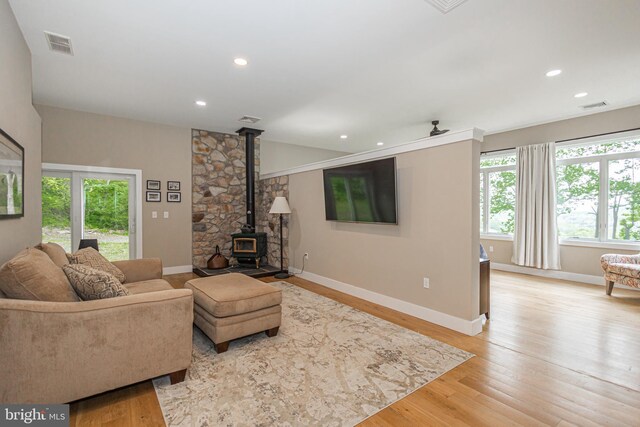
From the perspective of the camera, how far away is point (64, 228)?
15.0ft

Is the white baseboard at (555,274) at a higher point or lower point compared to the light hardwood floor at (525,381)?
higher

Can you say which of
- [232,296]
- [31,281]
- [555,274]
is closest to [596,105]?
[555,274]

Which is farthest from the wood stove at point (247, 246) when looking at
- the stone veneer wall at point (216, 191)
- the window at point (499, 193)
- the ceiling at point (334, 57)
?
the window at point (499, 193)

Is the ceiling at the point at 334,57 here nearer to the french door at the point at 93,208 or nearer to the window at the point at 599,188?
the window at the point at 599,188

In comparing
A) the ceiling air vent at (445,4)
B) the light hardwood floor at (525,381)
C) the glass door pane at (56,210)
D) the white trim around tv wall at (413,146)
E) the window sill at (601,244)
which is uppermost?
the ceiling air vent at (445,4)

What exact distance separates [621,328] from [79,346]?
4591 mm

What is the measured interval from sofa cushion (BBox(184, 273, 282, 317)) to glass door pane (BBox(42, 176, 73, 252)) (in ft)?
10.2

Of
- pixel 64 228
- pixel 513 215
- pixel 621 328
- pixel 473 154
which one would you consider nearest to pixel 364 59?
pixel 473 154

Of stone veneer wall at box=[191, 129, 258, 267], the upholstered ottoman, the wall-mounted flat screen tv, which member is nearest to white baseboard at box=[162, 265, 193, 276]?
stone veneer wall at box=[191, 129, 258, 267]

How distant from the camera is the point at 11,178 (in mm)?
2238

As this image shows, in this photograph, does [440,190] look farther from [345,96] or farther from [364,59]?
[345,96]

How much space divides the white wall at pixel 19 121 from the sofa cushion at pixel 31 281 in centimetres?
73

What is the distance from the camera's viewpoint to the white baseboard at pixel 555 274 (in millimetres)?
4719

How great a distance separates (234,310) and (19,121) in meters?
2.47
